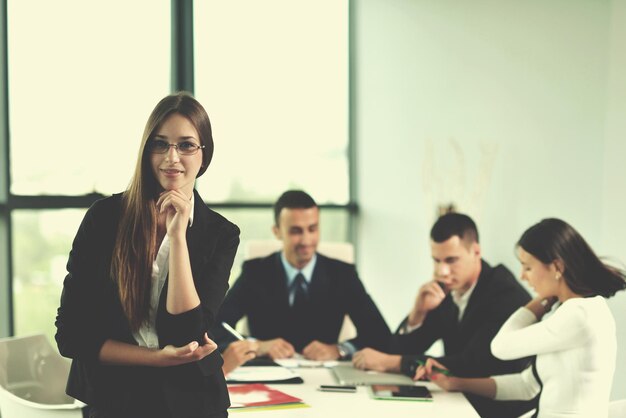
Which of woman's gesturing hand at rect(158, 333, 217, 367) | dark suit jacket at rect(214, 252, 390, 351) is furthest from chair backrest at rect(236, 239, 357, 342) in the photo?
woman's gesturing hand at rect(158, 333, 217, 367)

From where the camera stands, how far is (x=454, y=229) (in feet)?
11.5

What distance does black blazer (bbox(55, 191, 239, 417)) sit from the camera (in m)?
1.79

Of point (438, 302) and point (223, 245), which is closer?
point (223, 245)

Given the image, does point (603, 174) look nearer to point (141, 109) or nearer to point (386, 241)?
point (386, 241)

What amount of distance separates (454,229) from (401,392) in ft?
3.21

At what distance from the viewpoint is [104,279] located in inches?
71.1

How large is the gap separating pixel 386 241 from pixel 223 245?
3.89 m

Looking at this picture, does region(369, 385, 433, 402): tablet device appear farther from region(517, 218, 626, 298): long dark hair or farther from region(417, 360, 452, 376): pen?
region(517, 218, 626, 298): long dark hair

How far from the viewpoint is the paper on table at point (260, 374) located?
292cm

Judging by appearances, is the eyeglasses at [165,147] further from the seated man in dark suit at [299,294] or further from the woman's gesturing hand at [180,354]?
the seated man in dark suit at [299,294]

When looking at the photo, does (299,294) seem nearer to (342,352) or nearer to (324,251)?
(324,251)

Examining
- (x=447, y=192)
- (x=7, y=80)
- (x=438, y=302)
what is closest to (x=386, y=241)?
(x=447, y=192)

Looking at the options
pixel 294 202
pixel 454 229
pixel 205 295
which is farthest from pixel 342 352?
pixel 205 295

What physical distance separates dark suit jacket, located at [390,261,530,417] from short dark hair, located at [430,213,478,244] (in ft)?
0.50
